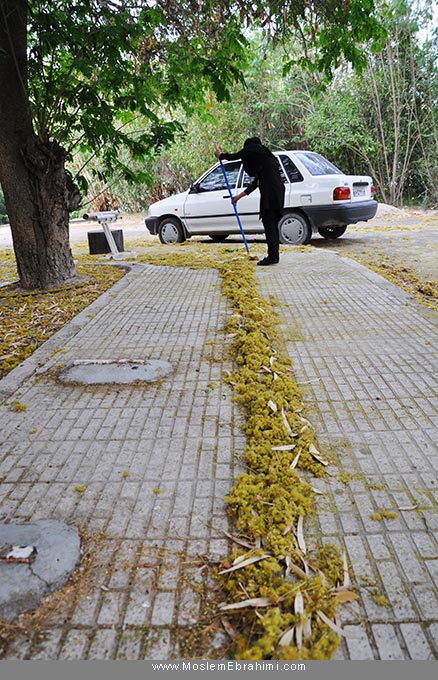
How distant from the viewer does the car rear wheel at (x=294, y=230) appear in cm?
1026

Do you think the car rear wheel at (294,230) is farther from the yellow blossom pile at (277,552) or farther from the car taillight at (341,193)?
the yellow blossom pile at (277,552)

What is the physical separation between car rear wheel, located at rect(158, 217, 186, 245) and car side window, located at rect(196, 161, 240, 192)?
1029mm

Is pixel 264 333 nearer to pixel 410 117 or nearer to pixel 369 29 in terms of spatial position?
pixel 369 29

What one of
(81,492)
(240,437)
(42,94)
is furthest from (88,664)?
(42,94)

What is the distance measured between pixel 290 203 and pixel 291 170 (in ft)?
2.47

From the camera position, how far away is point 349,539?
2090 mm

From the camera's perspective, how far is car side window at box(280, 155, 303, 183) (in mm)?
10078

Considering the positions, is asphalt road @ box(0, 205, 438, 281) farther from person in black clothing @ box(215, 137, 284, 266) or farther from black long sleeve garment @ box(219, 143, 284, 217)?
black long sleeve garment @ box(219, 143, 284, 217)

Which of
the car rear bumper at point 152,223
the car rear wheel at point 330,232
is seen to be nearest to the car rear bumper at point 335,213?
the car rear wheel at point 330,232

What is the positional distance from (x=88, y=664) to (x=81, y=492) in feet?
3.02

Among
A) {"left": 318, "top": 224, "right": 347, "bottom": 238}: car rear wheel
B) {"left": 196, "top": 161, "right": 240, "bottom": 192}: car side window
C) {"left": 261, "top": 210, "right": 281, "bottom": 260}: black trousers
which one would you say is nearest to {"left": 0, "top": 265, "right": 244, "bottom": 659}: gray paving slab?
{"left": 261, "top": 210, "right": 281, "bottom": 260}: black trousers

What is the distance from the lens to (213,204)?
10969mm

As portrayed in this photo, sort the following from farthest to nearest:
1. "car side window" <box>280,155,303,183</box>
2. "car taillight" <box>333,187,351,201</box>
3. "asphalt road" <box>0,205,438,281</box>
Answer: "car side window" <box>280,155,303,183</box>, "car taillight" <box>333,187,351,201</box>, "asphalt road" <box>0,205,438,281</box>

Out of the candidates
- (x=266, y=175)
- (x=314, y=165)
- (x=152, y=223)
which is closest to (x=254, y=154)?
(x=266, y=175)
